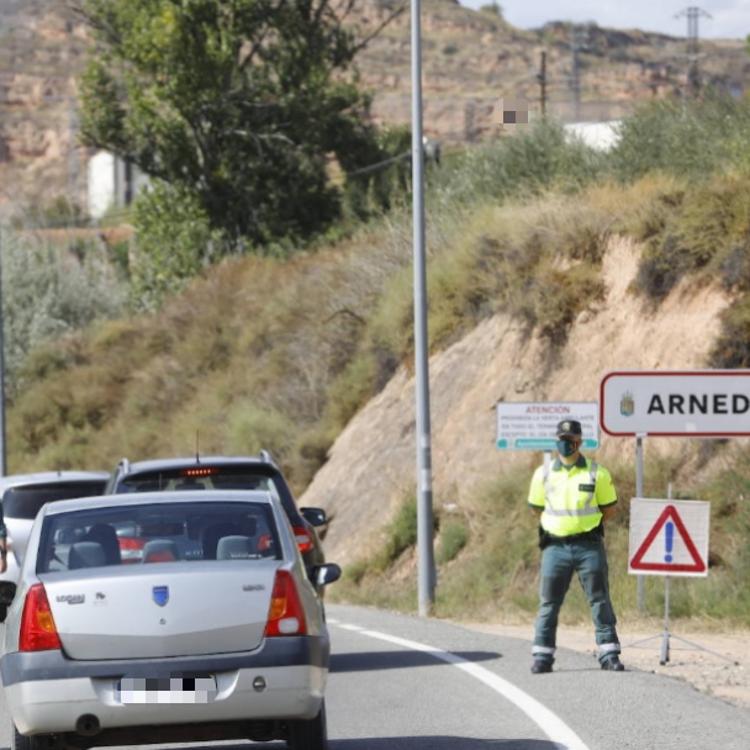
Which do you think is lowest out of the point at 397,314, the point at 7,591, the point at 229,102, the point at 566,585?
the point at 566,585

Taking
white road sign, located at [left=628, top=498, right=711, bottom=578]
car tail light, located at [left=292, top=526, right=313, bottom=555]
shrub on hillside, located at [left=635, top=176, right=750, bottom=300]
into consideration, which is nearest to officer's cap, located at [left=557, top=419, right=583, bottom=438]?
white road sign, located at [left=628, top=498, right=711, bottom=578]

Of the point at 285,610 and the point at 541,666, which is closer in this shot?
the point at 285,610

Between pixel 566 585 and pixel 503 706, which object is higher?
pixel 566 585

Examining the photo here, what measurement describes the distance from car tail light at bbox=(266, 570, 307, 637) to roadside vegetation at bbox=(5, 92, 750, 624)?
32.4 ft

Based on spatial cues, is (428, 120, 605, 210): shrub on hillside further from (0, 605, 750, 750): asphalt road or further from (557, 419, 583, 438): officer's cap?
(557, 419, 583, 438): officer's cap

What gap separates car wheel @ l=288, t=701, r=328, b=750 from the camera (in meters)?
9.74

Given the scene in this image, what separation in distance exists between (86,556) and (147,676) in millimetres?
958

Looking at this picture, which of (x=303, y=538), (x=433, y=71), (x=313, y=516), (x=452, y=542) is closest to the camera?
(x=303, y=538)

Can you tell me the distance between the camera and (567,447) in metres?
14.1

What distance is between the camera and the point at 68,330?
57.3m

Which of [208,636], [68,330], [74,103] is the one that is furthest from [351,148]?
[74,103]

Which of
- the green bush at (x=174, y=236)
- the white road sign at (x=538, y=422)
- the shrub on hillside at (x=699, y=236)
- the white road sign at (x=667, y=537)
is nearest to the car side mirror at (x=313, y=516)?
the white road sign at (x=667, y=537)

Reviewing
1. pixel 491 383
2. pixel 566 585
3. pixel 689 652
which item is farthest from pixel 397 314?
pixel 566 585

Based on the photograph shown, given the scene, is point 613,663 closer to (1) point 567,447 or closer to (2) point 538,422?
(1) point 567,447
